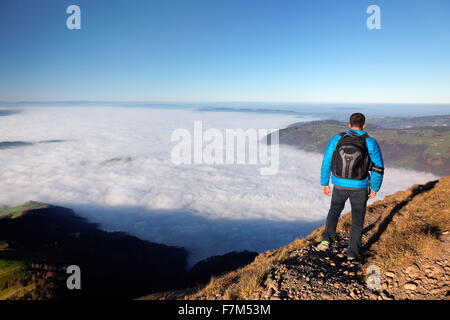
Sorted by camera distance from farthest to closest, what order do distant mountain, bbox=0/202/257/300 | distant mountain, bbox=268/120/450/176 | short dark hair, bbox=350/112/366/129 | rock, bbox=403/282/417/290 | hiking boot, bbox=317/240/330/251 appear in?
1. distant mountain, bbox=268/120/450/176
2. distant mountain, bbox=0/202/257/300
3. hiking boot, bbox=317/240/330/251
4. short dark hair, bbox=350/112/366/129
5. rock, bbox=403/282/417/290

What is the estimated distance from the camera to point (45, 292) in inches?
306

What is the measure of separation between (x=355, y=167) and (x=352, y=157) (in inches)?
8.4

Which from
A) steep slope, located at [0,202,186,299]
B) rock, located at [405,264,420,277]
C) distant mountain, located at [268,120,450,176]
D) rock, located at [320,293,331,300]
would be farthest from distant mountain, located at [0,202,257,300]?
distant mountain, located at [268,120,450,176]

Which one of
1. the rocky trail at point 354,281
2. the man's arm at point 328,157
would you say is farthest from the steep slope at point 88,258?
the man's arm at point 328,157

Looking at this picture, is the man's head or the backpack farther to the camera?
the man's head

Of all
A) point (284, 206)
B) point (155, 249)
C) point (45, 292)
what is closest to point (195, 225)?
point (155, 249)

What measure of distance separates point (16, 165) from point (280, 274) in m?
260

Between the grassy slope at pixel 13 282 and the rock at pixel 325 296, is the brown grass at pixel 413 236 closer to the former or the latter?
the rock at pixel 325 296

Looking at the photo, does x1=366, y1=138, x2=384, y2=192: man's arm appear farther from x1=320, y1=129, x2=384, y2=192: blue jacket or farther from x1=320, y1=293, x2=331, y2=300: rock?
x1=320, y1=293, x2=331, y2=300: rock

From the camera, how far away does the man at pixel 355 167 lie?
3.81 metres

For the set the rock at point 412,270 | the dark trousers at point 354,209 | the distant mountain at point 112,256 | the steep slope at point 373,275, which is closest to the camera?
the steep slope at point 373,275

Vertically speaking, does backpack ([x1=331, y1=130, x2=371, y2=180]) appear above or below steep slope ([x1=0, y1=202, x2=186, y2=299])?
above

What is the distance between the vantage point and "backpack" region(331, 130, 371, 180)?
3.78 m

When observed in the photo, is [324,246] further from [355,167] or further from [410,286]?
[355,167]
